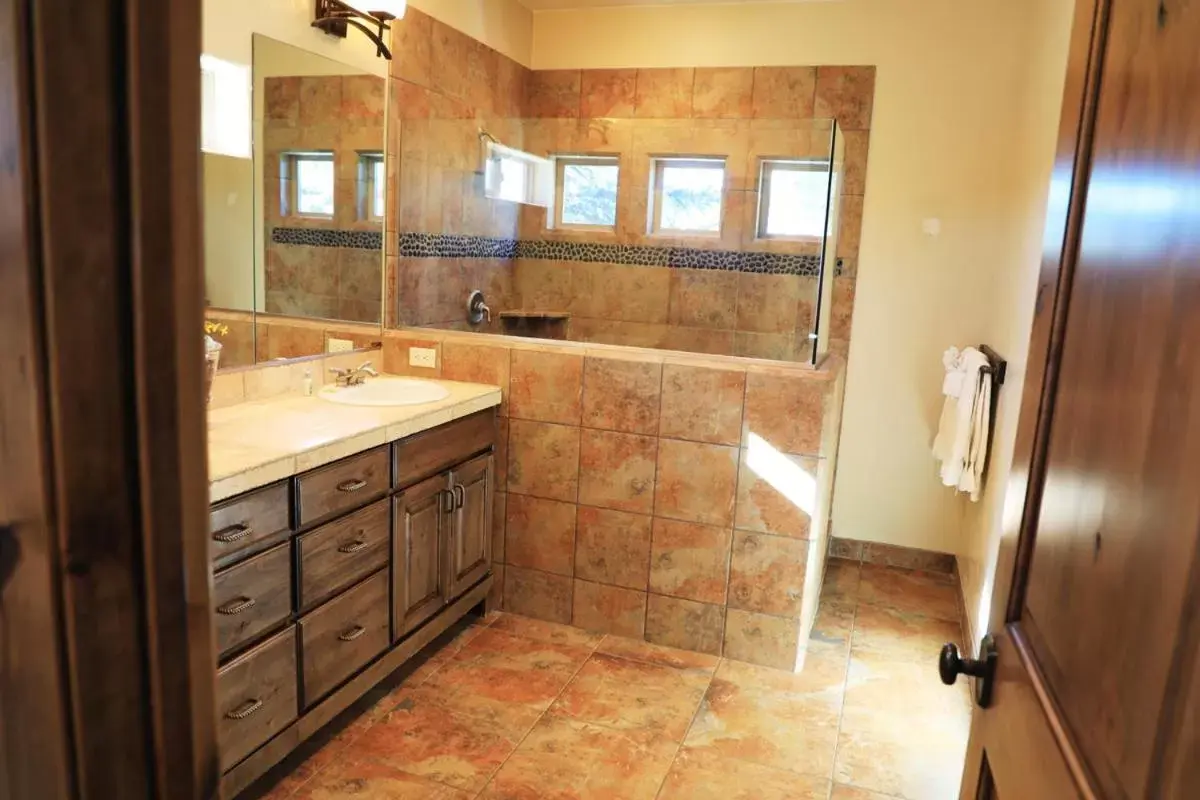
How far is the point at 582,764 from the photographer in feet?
7.93

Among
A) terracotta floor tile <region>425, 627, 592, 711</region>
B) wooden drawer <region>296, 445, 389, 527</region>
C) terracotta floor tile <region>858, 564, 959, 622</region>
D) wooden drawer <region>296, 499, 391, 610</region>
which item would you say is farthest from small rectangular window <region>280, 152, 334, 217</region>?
terracotta floor tile <region>858, 564, 959, 622</region>

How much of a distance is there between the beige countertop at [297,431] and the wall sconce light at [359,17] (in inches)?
51.1

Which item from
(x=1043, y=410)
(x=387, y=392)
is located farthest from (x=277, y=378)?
(x=1043, y=410)

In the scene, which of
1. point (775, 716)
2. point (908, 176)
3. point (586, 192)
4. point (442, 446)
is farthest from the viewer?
point (586, 192)

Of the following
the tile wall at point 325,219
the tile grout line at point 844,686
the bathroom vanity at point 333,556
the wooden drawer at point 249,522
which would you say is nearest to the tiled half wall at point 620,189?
the tile wall at point 325,219

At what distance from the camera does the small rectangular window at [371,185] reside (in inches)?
126

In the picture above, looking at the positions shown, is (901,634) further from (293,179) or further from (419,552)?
(293,179)

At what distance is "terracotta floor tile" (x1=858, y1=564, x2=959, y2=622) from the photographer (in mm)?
3607

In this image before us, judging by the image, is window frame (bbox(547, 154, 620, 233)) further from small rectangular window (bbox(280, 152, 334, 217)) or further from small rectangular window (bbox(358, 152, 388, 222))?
small rectangular window (bbox(280, 152, 334, 217))

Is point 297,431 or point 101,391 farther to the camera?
point 297,431

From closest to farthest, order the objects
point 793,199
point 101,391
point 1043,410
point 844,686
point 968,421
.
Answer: point 101,391 → point 1043,410 → point 844,686 → point 968,421 → point 793,199

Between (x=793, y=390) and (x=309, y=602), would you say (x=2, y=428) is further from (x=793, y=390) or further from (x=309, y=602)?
(x=793, y=390)

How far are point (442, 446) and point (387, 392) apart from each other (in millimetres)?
405

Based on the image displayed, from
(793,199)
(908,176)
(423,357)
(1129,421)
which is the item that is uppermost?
(908,176)
